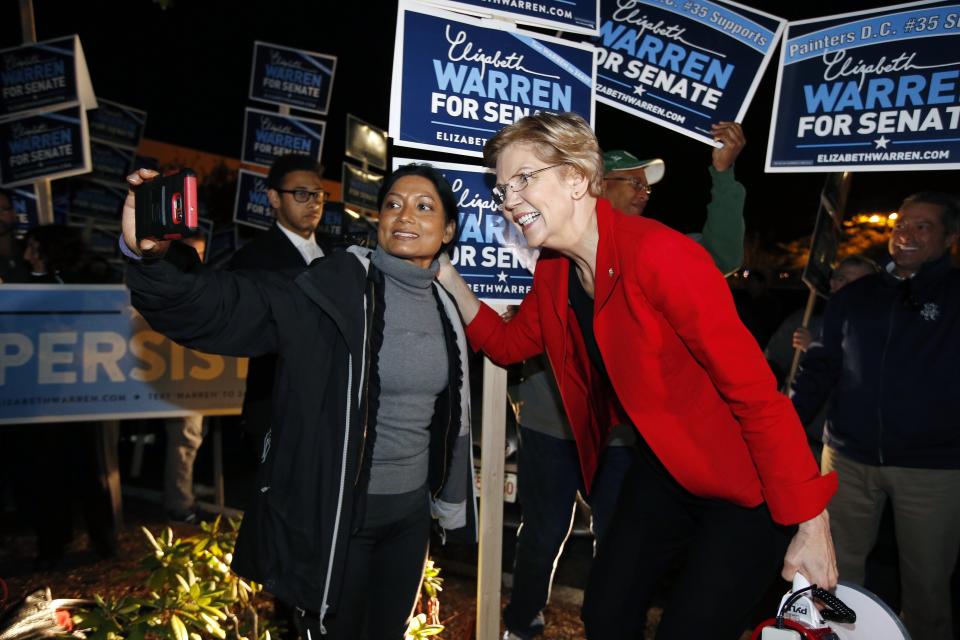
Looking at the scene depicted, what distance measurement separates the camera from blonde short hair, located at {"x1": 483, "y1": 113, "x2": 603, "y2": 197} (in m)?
2.23

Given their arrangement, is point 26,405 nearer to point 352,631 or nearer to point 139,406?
Result: point 139,406

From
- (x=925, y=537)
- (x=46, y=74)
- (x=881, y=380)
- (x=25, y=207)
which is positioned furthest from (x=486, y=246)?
(x=25, y=207)

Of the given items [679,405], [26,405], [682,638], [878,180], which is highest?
[878,180]

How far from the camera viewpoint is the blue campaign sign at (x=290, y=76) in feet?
32.4

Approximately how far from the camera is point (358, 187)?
12.1 m

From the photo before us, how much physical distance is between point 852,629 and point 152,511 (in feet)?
18.8

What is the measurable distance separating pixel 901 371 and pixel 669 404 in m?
2.19

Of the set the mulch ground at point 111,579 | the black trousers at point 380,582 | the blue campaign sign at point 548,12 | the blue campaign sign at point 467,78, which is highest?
the blue campaign sign at point 548,12

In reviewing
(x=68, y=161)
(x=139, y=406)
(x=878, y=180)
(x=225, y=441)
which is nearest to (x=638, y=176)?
(x=139, y=406)

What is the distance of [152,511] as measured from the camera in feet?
20.1

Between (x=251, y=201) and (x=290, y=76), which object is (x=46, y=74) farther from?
(x=251, y=201)

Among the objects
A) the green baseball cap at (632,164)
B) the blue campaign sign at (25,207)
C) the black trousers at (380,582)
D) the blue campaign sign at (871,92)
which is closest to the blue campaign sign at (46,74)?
the blue campaign sign at (25,207)

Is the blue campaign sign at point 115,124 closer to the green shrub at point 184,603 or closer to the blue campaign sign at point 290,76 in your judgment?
the blue campaign sign at point 290,76

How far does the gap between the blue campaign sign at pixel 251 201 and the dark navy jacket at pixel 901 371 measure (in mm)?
8823
